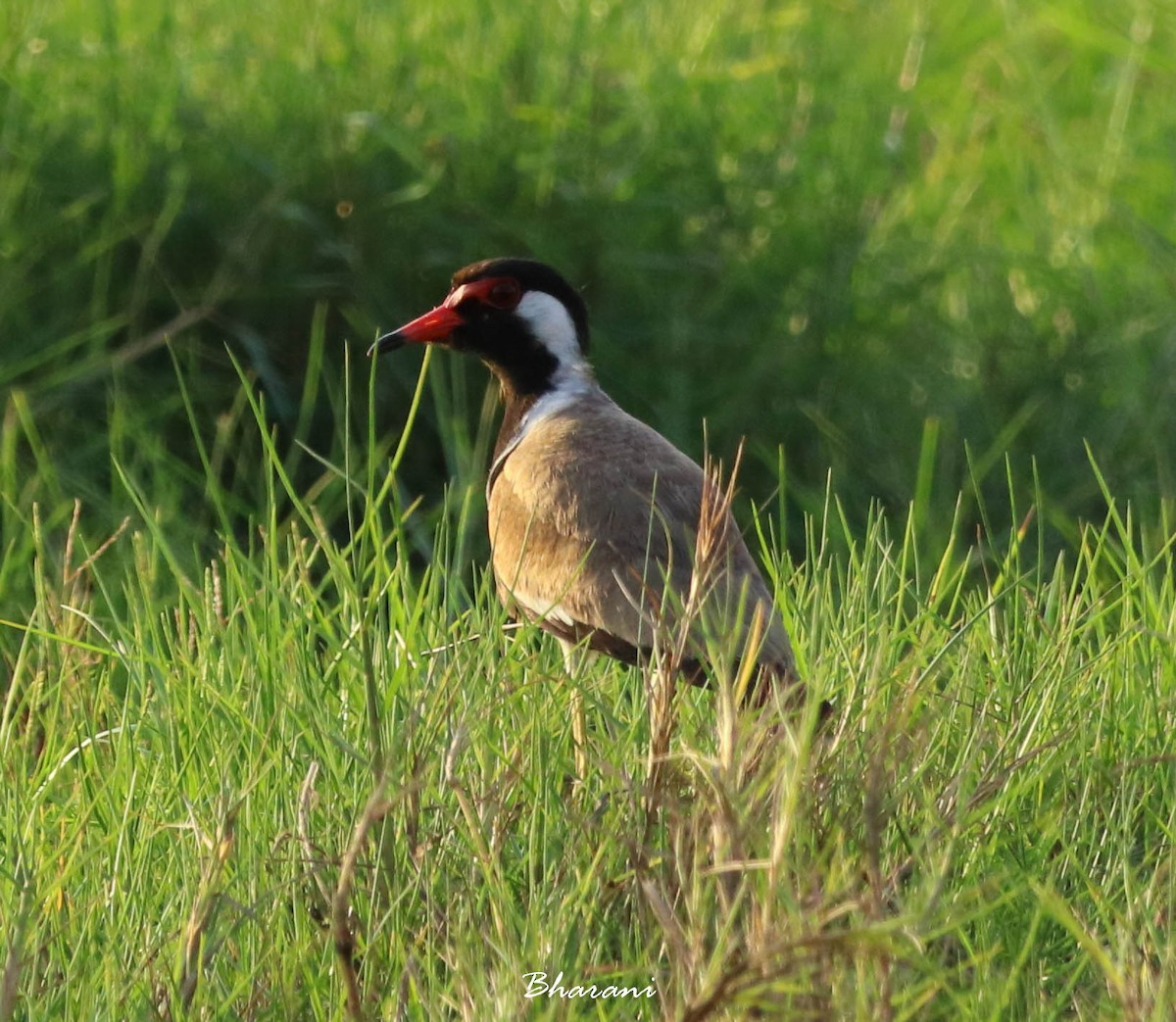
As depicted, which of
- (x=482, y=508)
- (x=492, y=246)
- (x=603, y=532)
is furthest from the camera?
(x=492, y=246)

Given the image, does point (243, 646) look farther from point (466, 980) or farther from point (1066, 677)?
point (1066, 677)

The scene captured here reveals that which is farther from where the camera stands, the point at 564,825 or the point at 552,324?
the point at 552,324

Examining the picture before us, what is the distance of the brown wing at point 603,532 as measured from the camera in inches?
146

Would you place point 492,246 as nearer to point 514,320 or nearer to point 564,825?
point 514,320

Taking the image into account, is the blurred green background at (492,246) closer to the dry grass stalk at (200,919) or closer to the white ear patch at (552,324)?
the white ear patch at (552,324)

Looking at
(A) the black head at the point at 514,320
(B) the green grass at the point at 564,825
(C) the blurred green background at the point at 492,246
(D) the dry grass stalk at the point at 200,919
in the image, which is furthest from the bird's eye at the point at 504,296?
(D) the dry grass stalk at the point at 200,919

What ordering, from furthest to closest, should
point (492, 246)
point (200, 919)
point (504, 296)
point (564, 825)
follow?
point (492, 246) < point (504, 296) < point (564, 825) < point (200, 919)

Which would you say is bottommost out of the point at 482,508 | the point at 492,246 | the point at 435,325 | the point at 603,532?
the point at 482,508

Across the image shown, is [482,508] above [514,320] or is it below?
below

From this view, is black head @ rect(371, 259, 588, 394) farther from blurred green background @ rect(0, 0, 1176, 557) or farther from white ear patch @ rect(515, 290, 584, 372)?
blurred green background @ rect(0, 0, 1176, 557)

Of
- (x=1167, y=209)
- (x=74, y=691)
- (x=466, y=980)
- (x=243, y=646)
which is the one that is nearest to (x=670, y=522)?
(x=243, y=646)

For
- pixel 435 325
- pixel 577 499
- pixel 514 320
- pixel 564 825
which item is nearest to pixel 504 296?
pixel 514 320

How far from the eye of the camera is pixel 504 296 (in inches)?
179

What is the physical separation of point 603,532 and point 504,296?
2.86 feet
